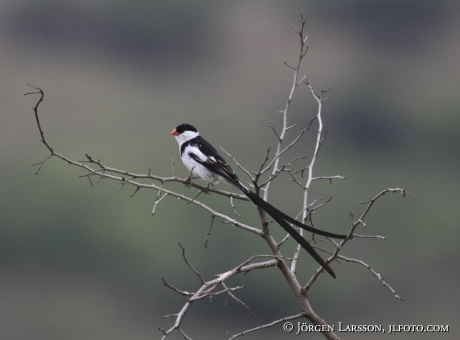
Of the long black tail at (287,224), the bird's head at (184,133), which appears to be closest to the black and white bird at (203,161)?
the bird's head at (184,133)

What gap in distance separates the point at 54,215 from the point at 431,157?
23735 mm

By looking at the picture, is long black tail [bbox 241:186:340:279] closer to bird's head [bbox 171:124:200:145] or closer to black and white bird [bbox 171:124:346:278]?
black and white bird [bbox 171:124:346:278]

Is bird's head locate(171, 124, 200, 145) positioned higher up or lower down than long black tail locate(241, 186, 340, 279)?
higher up

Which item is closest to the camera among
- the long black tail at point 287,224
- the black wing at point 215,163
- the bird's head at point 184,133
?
the long black tail at point 287,224

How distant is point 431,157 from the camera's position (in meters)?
49.2

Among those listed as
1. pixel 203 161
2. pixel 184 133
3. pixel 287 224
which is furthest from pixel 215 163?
pixel 287 224

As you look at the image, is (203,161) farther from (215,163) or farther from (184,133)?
(184,133)

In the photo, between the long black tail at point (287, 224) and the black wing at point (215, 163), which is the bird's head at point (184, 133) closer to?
the black wing at point (215, 163)

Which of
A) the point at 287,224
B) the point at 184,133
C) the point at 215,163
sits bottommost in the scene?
the point at 287,224

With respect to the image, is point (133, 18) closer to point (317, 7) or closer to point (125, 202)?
point (317, 7)

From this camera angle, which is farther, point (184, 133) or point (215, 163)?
point (184, 133)

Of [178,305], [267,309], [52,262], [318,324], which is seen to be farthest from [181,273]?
[318,324]

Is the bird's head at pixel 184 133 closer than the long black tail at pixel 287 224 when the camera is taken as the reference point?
No

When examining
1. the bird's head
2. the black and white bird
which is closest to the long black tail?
the black and white bird
